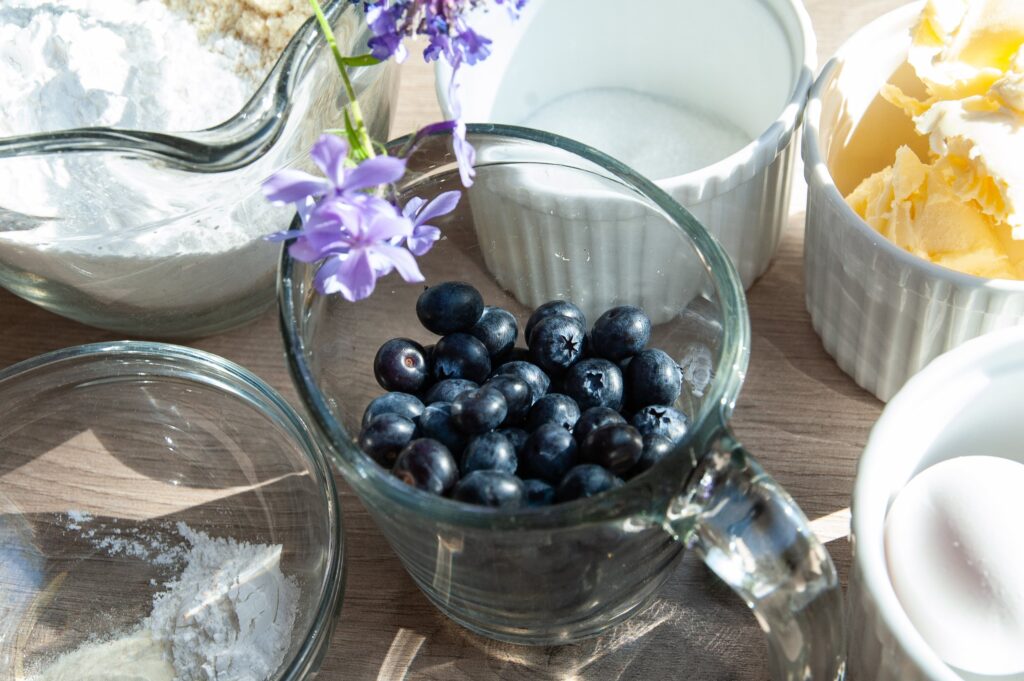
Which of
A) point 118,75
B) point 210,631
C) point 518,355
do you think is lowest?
point 210,631

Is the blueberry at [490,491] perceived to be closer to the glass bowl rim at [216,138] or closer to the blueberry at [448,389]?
the blueberry at [448,389]

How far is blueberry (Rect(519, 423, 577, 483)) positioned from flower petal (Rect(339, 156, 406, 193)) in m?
0.15

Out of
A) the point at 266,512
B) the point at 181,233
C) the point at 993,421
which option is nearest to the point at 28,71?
the point at 181,233

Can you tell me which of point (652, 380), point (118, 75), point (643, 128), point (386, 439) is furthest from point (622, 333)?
point (118, 75)

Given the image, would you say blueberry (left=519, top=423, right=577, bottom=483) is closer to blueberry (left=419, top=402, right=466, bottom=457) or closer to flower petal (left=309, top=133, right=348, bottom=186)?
blueberry (left=419, top=402, right=466, bottom=457)

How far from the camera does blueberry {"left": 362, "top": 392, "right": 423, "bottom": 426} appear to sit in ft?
1.91

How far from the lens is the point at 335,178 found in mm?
469

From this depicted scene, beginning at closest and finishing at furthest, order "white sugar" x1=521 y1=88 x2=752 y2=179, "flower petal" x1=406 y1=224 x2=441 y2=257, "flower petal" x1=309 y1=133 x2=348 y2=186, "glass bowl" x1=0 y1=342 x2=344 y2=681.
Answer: "flower petal" x1=309 y1=133 x2=348 y2=186 → "flower petal" x1=406 y1=224 x2=441 y2=257 → "glass bowl" x1=0 y1=342 x2=344 y2=681 → "white sugar" x1=521 y1=88 x2=752 y2=179

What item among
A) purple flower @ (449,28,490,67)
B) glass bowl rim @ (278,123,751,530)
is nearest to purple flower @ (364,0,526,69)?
purple flower @ (449,28,490,67)

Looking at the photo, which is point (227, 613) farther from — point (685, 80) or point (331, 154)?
point (685, 80)

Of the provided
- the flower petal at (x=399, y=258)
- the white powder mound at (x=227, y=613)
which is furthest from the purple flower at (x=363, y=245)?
the white powder mound at (x=227, y=613)

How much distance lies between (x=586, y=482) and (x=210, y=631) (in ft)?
0.83

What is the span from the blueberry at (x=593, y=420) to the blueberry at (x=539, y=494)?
35 mm

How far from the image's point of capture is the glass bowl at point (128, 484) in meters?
0.67
